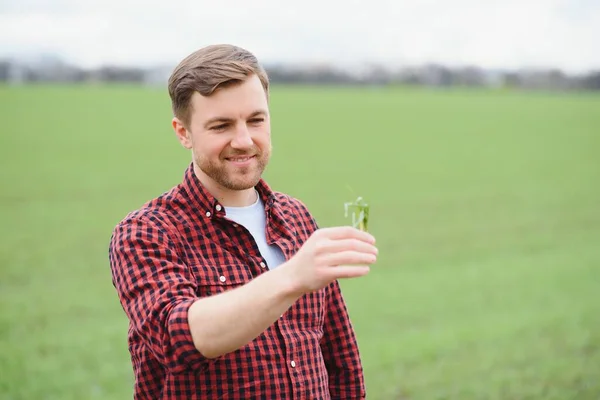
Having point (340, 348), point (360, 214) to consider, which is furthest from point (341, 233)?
point (340, 348)

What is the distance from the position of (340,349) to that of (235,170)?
0.88m

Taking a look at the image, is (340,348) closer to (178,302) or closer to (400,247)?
(178,302)

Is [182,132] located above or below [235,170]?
above

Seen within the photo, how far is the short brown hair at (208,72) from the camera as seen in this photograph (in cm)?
273

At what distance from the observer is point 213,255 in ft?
9.17

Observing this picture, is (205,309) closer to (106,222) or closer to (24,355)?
(24,355)

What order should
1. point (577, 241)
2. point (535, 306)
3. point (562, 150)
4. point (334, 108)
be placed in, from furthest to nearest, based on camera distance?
point (334, 108) → point (562, 150) → point (577, 241) → point (535, 306)

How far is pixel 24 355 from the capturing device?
9117 millimetres

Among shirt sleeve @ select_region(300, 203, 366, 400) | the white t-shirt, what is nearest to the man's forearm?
the white t-shirt

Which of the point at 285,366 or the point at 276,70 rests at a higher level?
the point at 276,70

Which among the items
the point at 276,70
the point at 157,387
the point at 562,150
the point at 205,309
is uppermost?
the point at 276,70

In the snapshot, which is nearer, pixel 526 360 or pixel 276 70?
pixel 526 360

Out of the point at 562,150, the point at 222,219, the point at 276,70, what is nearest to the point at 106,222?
the point at 222,219

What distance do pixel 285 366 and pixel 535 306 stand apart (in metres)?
9.89
